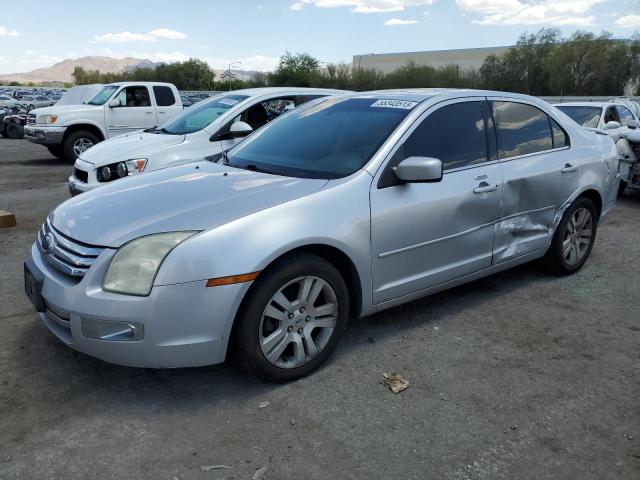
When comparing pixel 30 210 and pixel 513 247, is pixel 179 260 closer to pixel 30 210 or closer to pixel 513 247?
pixel 513 247

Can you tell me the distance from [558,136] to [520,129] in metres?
0.55

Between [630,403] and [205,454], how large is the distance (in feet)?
7.47

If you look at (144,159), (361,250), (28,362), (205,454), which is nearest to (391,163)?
(361,250)

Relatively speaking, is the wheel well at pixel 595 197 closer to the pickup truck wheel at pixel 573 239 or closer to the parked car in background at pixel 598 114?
the pickup truck wheel at pixel 573 239

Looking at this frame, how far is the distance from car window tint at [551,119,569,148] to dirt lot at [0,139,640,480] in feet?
4.63

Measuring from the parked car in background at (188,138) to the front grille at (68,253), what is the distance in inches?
129

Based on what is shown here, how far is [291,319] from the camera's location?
318 centimetres

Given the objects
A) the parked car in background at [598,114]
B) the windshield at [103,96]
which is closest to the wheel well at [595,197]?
the parked car in background at [598,114]

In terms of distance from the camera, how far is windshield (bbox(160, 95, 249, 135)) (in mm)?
7457

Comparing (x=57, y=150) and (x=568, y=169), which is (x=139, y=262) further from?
(x=57, y=150)

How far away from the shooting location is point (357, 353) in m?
3.68

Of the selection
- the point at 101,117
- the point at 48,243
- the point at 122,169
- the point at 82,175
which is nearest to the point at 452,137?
the point at 48,243

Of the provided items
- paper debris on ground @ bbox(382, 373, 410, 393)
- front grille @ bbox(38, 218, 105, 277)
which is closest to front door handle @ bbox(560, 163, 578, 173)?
paper debris on ground @ bbox(382, 373, 410, 393)

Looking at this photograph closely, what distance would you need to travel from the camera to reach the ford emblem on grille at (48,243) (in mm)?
3227
